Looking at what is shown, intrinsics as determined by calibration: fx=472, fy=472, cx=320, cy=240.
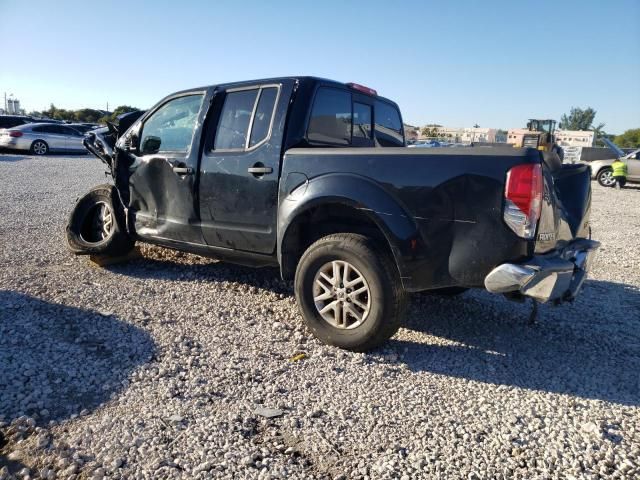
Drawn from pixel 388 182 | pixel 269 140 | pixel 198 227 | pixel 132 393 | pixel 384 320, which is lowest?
pixel 132 393

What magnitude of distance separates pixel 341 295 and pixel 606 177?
66.2 feet

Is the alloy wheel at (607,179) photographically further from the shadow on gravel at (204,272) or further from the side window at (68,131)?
the side window at (68,131)

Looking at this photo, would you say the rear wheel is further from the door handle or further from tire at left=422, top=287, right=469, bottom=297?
tire at left=422, top=287, right=469, bottom=297

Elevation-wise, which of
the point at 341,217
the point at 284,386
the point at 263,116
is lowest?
the point at 284,386

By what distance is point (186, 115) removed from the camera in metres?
4.68

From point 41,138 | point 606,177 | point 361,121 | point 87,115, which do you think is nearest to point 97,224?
point 361,121

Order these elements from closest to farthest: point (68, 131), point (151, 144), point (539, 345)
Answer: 1. point (539, 345)
2. point (151, 144)
3. point (68, 131)

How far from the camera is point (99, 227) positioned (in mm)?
5516

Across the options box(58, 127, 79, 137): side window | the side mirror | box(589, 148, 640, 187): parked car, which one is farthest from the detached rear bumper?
box(58, 127, 79, 137): side window

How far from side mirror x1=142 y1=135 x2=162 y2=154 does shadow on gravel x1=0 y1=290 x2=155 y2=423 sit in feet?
5.93

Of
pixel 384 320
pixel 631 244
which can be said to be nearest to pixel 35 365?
pixel 384 320

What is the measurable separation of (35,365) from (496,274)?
2955 millimetres

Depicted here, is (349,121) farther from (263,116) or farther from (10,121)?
(10,121)

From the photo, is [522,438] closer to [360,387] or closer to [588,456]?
[588,456]
